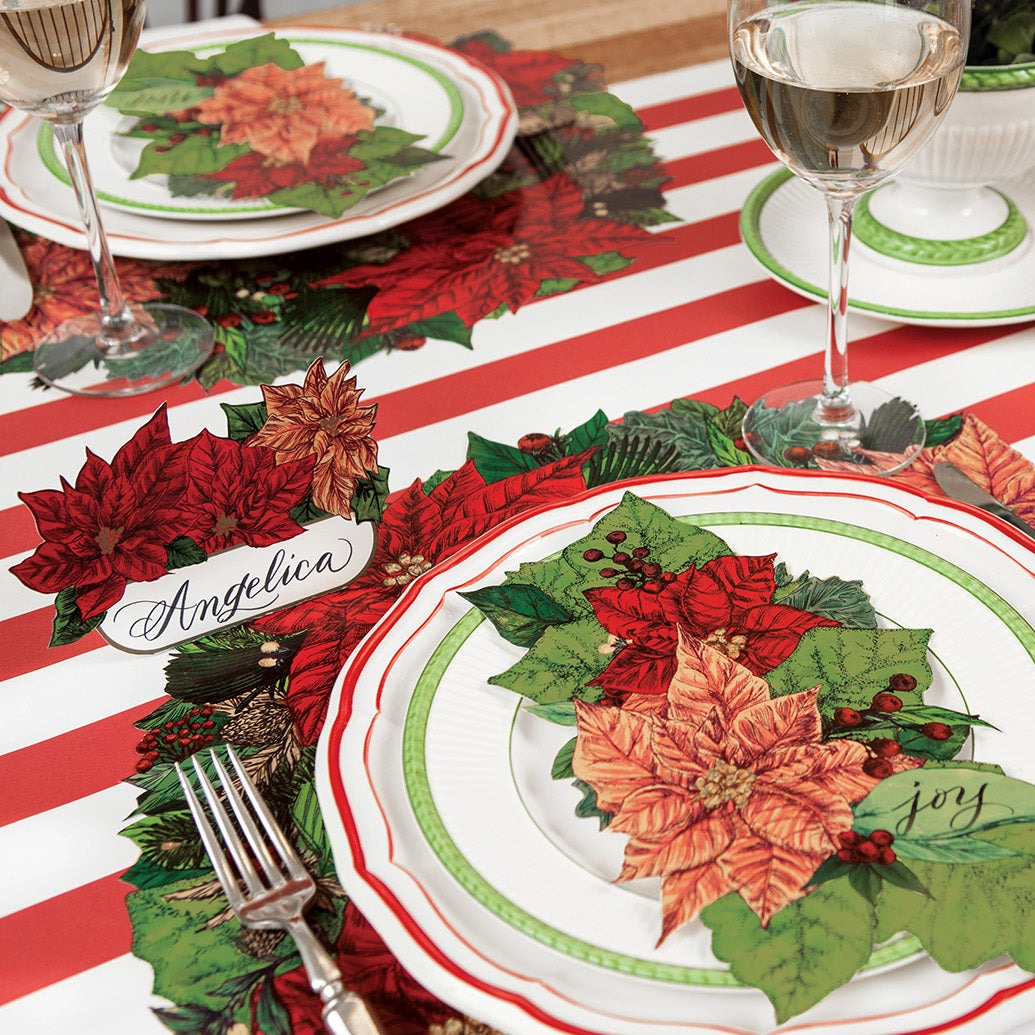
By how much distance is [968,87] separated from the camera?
0.80 m

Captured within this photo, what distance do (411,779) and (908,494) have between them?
296 mm

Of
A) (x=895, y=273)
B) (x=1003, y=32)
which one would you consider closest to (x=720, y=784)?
(x=895, y=273)

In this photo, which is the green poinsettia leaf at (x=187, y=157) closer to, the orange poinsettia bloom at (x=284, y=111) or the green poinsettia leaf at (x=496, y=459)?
the orange poinsettia bloom at (x=284, y=111)

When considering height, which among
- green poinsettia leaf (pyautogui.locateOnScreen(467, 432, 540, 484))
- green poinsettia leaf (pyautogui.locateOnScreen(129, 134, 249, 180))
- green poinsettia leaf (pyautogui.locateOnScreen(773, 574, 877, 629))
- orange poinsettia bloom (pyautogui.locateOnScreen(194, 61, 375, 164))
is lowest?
green poinsettia leaf (pyautogui.locateOnScreen(467, 432, 540, 484))

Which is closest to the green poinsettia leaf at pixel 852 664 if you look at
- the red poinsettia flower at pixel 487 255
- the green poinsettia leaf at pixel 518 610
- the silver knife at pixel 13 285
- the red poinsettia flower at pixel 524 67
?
the green poinsettia leaf at pixel 518 610

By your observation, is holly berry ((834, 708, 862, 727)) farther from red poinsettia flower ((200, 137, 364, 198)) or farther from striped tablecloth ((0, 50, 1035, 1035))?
red poinsettia flower ((200, 137, 364, 198))

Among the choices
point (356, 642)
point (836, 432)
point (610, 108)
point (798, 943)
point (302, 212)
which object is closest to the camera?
point (798, 943)

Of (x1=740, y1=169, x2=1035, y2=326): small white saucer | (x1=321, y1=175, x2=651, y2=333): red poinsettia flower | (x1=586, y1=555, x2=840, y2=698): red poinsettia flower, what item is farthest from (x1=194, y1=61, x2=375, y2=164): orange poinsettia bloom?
(x1=586, y1=555, x2=840, y2=698): red poinsettia flower

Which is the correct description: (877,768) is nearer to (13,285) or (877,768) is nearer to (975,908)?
(975,908)

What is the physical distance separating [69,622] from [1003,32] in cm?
72

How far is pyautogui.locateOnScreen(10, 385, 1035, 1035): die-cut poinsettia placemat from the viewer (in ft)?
1.56

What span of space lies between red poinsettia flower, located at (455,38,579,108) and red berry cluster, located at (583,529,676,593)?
2.36 ft

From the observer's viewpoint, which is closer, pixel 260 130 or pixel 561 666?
pixel 561 666

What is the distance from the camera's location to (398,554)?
2.29 ft
